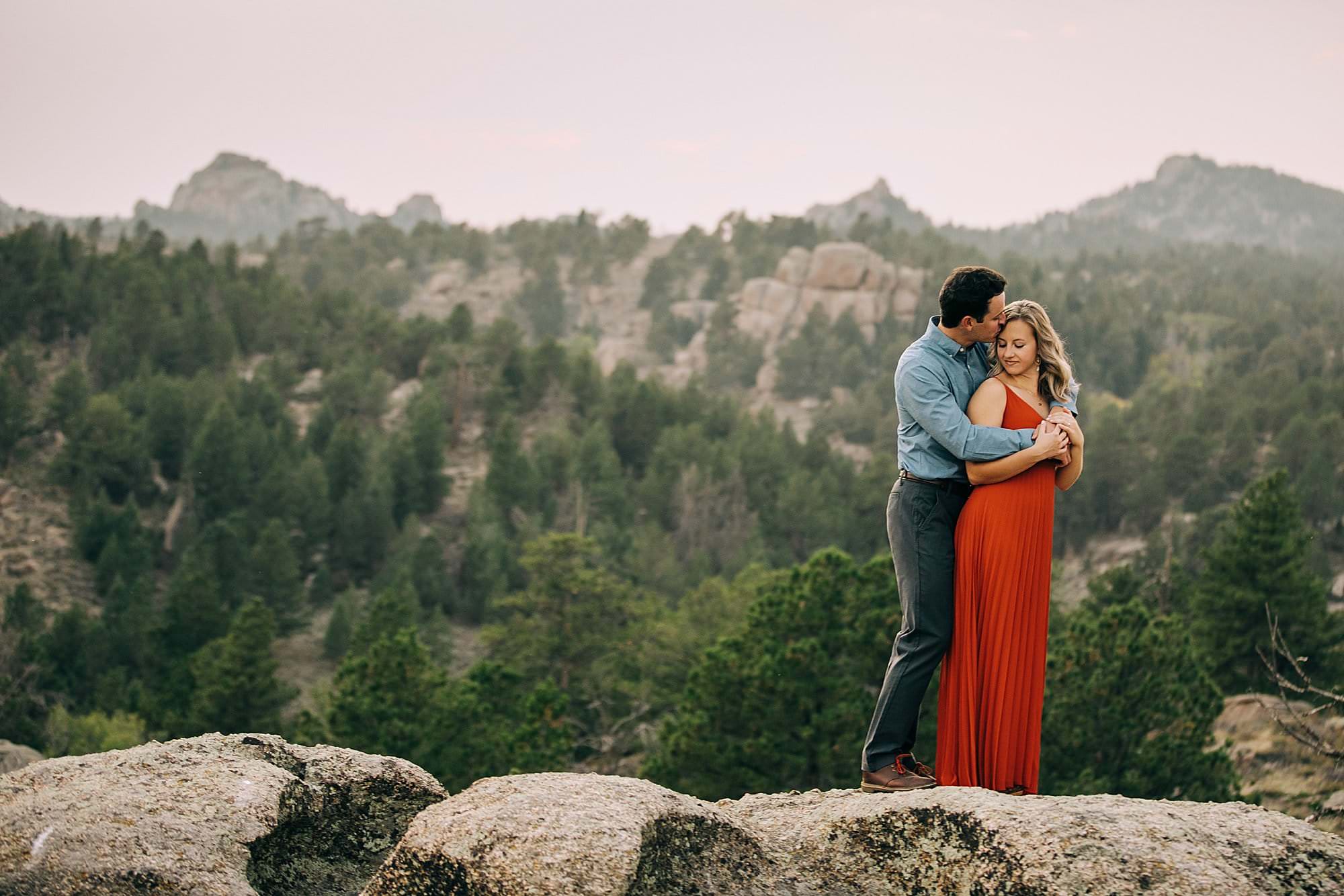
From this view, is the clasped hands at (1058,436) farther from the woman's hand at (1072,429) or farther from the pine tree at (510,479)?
the pine tree at (510,479)

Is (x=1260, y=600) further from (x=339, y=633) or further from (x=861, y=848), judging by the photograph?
(x=339, y=633)

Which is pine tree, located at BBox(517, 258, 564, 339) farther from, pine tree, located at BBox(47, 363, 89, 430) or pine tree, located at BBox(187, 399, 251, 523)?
pine tree, located at BBox(187, 399, 251, 523)

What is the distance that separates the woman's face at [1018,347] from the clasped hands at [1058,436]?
253 millimetres

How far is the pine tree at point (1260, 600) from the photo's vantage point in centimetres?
2845

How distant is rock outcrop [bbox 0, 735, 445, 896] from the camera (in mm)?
4809

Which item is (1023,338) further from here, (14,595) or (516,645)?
(14,595)

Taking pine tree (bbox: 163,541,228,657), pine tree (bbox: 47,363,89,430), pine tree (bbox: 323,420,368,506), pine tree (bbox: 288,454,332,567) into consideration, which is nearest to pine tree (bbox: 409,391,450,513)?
pine tree (bbox: 323,420,368,506)

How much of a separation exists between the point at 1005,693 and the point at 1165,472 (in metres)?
59.6

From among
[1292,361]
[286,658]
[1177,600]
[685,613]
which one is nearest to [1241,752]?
[1177,600]

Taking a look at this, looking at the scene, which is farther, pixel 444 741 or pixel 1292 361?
pixel 1292 361

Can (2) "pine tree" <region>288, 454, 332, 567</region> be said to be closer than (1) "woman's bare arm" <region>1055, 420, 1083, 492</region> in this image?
No

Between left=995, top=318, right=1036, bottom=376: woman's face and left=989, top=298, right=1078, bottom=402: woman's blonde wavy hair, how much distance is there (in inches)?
0.8

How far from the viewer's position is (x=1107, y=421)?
206 ft

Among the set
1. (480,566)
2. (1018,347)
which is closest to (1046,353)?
(1018,347)
